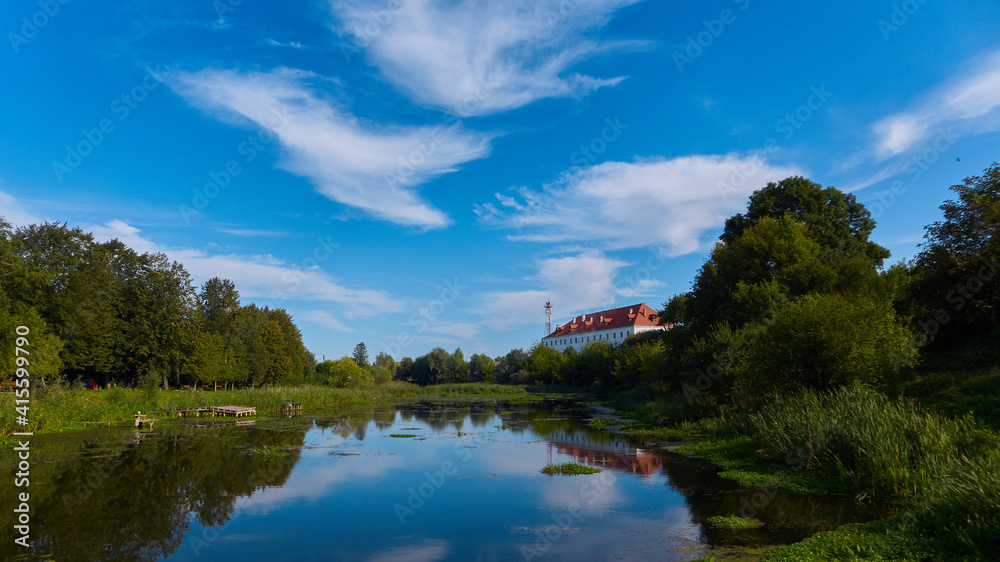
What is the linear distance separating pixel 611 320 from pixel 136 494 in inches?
3765

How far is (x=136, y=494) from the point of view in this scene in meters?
12.8

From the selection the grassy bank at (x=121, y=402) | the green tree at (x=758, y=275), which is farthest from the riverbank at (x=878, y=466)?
the grassy bank at (x=121, y=402)

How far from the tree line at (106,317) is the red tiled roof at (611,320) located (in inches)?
2563

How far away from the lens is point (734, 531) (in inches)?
388

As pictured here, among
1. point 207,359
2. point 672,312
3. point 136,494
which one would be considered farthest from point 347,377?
point 136,494

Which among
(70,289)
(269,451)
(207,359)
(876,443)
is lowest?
(269,451)

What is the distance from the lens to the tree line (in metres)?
31.9

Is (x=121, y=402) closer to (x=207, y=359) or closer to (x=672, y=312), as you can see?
(x=207, y=359)

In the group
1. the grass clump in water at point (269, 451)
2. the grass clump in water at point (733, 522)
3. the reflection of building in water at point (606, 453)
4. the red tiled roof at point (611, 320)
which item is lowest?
the reflection of building in water at point (606, 453)

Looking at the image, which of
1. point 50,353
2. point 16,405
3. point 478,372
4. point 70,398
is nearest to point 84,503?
point 16,405

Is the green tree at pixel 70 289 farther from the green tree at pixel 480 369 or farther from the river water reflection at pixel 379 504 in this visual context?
the green tree at pixel 480 369

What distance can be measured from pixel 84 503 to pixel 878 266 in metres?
44.7

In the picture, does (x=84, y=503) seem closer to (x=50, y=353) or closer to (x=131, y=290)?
(x=50, y=353)

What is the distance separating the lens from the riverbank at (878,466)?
303 inches
